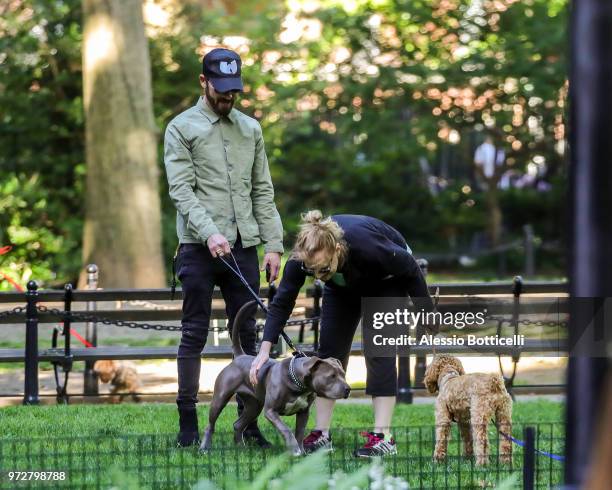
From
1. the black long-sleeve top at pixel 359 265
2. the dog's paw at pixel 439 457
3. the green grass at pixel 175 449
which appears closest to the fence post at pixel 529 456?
the green grass at pixel 175 449

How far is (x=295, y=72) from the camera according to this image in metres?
22.7

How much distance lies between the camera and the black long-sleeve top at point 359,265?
6.44 metres

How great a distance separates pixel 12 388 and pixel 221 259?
4.40m

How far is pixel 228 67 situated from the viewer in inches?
271

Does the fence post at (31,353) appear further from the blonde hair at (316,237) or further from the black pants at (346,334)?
the blonde hair at (316,237)

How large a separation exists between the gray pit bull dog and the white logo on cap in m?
1.33

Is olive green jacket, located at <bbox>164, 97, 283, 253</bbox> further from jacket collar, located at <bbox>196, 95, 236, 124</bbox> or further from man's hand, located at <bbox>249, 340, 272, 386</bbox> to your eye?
man's hand, located at <bbox>249, 340, 272, 386</bbox>

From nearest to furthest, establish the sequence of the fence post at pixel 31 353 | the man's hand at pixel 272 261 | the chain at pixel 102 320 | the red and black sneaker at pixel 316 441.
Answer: the red and black sneaker at pixel 316 441, the man's hand at pixel 272 261, the fence post at pixel 31 353, the chain at pixel 102 320

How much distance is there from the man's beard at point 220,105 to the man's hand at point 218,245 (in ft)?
2.65

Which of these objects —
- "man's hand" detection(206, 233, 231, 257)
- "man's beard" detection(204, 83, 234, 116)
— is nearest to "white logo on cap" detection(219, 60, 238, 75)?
"man's beard" detection(204, 83, 234, 116)

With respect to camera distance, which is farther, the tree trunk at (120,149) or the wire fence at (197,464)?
the tree trunk at (120,149)

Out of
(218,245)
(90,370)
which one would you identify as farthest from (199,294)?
(90,370)

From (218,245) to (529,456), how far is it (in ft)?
8.45

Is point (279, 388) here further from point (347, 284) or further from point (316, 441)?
point (347, 284)
